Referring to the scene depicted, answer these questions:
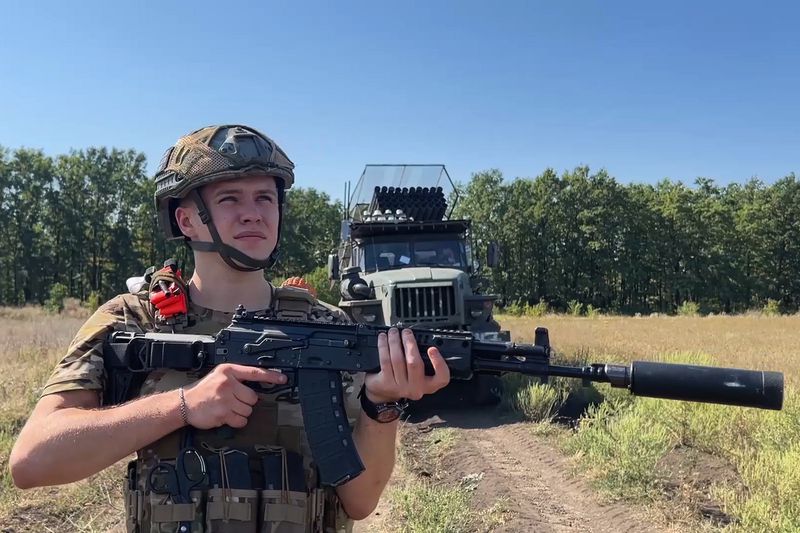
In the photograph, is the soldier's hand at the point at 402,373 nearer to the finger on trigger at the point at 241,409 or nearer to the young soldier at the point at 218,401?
the young soldier at the point at 218,401

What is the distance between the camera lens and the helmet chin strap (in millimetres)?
2209

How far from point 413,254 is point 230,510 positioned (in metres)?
8.37

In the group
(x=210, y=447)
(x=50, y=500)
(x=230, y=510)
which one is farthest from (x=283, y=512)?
(x=50, y=500)

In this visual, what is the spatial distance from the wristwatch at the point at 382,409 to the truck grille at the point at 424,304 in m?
6.73

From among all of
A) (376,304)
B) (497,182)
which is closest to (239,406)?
(376,304)

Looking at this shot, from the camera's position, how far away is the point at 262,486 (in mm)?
2008

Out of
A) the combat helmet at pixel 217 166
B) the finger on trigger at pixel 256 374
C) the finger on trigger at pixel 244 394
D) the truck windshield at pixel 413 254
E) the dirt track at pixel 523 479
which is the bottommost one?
the dirt track at pixel 523 479

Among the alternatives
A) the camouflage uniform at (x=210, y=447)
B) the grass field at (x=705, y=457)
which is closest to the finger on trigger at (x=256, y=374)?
the camouflage uniform at (x=210, y=447)

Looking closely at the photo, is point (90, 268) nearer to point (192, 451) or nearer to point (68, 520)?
point (68, 520)

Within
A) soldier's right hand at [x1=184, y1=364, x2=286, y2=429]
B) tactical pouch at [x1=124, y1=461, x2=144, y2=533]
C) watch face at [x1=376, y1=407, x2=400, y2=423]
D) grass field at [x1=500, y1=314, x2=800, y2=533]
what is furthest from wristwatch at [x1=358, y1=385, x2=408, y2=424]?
grass field at [x1=500, y1=314, x2=800, y2=533]

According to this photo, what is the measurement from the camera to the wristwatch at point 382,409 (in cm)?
211

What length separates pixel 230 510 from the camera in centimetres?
194

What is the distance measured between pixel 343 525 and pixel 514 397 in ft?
24.2

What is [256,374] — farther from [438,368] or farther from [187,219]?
[187,219]
